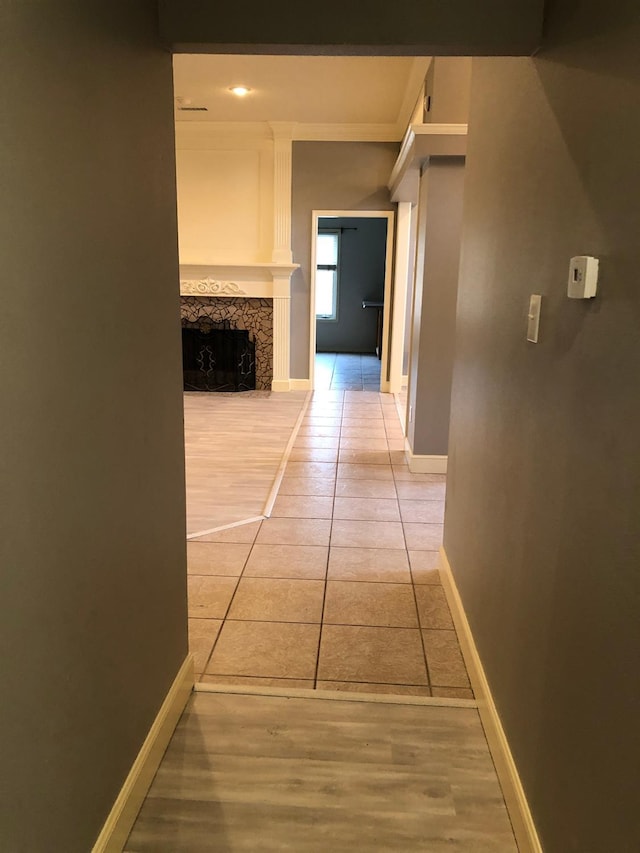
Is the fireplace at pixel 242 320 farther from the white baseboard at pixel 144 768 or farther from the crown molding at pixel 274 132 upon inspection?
the white baseboard at pixel 144 768

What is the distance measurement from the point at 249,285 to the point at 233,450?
2845 mm

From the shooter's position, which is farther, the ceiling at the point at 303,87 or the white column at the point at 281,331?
the white column at the point at 281,331

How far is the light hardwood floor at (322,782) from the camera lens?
62.2 inches

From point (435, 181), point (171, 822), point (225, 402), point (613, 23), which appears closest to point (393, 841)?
point (171, 822)

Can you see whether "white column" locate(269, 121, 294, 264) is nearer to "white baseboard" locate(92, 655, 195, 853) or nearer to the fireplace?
the fireplace

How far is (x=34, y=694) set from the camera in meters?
1.11

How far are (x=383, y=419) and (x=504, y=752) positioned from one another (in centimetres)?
456

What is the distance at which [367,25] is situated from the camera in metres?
1.57

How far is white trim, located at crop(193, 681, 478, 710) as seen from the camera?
82.7 inches

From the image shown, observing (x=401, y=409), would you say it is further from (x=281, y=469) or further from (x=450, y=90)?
(x=450, y=90)

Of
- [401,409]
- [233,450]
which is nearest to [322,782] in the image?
[233,450]

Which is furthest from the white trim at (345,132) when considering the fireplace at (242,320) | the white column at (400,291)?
the fireplace at (242,320)

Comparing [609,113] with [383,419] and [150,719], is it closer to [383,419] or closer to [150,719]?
[150,719]

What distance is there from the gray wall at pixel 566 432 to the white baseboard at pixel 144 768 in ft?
3.05
